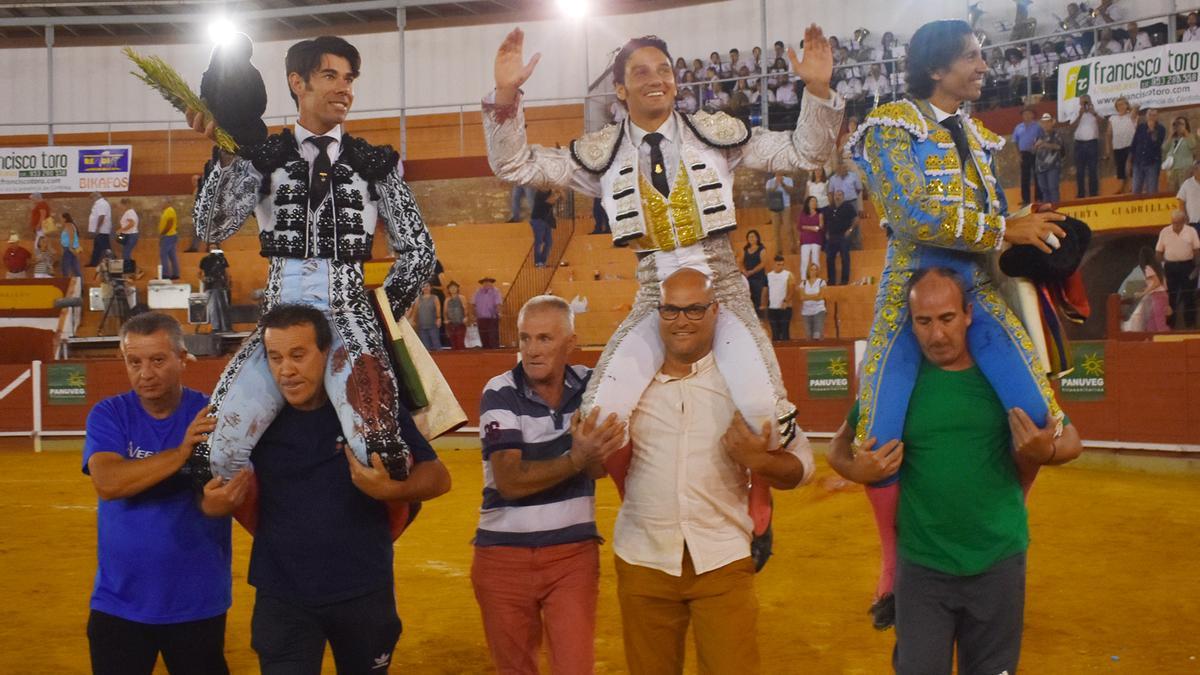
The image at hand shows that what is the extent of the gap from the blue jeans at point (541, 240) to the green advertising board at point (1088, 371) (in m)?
9.96

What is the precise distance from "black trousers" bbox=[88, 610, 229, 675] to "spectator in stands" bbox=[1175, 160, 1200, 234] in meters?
12.5

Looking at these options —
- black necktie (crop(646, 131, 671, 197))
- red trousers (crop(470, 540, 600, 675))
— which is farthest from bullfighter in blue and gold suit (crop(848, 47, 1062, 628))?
red trousers (crop(470, 540, 600, 675))

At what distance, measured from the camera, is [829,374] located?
12.9 m

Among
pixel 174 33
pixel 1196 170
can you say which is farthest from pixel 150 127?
pixel 1196 170

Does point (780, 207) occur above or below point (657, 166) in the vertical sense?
above

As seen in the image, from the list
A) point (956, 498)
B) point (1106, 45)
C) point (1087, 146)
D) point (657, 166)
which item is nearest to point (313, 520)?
point (657, 166)

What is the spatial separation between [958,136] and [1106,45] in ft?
46.5

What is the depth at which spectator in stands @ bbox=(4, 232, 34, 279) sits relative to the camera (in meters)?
21.9

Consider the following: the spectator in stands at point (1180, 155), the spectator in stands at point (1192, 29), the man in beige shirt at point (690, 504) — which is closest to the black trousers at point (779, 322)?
the spectator in stands at point (1180, 155)

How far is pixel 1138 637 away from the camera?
5824 mm

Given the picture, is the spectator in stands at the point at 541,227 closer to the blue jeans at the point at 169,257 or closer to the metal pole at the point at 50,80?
the blue jeans at the point at 169,257

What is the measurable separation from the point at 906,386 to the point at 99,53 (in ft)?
89.2

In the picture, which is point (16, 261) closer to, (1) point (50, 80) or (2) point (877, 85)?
(1) point (50, 80)

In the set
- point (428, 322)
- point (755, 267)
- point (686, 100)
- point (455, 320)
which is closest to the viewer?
point (755, 267)
